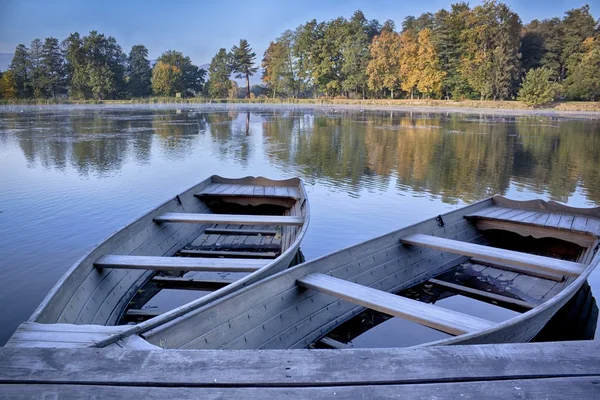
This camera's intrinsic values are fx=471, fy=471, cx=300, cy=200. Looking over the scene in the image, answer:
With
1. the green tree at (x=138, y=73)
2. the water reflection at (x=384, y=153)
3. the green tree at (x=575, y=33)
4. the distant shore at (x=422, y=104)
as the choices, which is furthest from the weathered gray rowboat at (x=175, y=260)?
the green tree at (x=138, y=73)

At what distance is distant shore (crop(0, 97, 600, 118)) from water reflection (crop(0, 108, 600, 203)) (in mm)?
20577

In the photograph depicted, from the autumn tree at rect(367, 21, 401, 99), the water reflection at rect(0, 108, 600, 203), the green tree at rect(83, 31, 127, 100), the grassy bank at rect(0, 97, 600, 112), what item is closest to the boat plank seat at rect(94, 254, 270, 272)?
the water reflection at rect(0, 108, 600, 203)

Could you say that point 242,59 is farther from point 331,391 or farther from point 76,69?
point 331,391

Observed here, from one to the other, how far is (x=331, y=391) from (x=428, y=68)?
197 ft

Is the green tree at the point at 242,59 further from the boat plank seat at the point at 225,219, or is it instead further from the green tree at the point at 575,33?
the boat plank seat at the point at 225,219

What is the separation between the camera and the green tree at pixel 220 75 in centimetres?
7444

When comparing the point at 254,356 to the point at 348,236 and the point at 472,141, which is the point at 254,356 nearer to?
the point at 348,236

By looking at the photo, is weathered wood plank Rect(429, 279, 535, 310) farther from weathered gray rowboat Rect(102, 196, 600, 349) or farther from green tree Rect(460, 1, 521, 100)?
green tree Rect(460, 1, 521, 100)

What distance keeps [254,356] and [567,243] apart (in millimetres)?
6276

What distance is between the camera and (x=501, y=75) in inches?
2023

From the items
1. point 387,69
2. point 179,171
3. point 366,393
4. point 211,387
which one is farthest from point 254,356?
point 387,69

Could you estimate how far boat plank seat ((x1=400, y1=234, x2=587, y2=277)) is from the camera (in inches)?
194

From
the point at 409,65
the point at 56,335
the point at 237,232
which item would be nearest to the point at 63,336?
the point at 56,335

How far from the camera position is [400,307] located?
3742 millimetres
